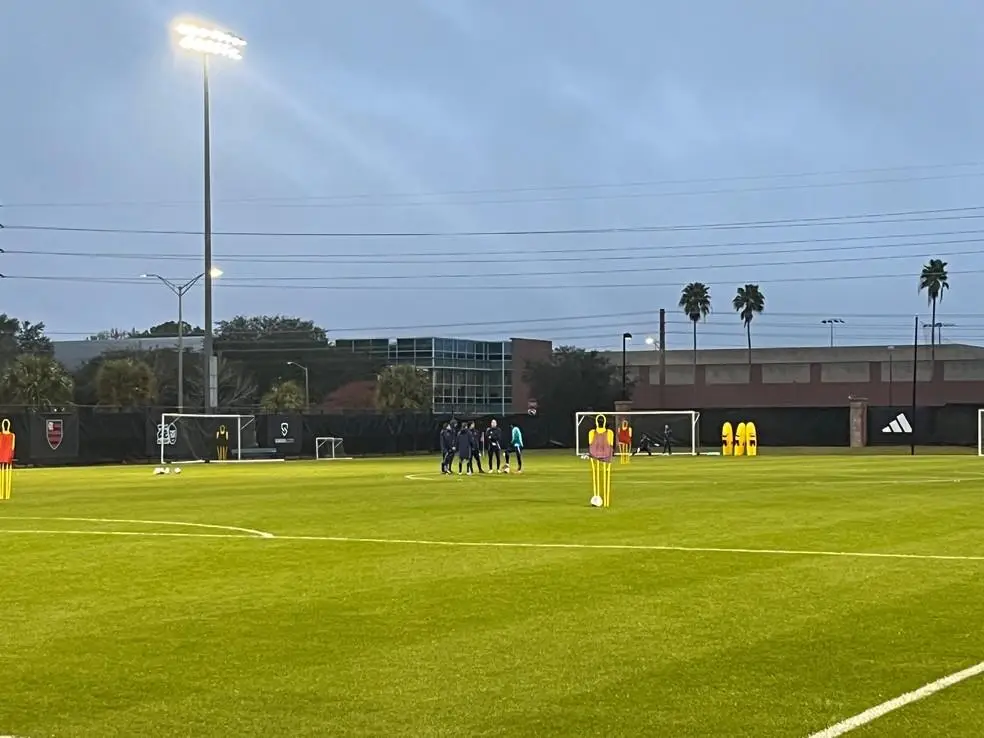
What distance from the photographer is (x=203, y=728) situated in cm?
782

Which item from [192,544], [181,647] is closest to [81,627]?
[181,647]

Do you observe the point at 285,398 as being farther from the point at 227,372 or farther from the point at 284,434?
the point at 284,434

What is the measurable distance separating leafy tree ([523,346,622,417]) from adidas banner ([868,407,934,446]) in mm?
27187

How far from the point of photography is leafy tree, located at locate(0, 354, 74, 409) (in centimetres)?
7762

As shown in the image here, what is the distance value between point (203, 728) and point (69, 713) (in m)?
0.95

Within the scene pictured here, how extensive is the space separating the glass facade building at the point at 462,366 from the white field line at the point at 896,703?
11511 cm

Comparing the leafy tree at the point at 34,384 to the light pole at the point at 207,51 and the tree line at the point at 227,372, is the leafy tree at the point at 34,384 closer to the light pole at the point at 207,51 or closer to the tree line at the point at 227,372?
the tree line at the point at 227,372

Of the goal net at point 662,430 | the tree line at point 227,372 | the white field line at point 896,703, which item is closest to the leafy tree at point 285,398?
the tree line at point 227,372

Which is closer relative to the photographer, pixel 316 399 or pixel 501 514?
pixel 501 514

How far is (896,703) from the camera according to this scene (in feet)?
27.0

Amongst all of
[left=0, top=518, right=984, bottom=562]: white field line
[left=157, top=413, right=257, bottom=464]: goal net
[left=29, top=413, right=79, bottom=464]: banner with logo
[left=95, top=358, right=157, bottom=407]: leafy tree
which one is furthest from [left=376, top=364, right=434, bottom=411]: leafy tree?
[left=0, top=518, right=984, bottom=562]: white field line

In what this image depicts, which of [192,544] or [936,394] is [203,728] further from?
[936,394]

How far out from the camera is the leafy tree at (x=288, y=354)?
129250mm

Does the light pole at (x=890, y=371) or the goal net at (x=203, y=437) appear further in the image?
the light pole at (x=890, y=371)
